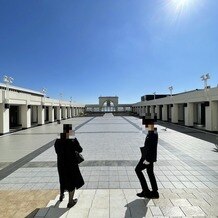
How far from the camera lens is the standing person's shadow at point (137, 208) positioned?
418cm

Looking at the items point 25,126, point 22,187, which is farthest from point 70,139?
point 25,126

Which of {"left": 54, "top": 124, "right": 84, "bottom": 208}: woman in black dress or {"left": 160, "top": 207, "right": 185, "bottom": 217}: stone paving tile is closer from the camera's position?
{"left": 160, "top": 207, "right": 185, "bottom": 217}: stone paving tile

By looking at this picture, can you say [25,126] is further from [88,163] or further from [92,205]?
[92,205]

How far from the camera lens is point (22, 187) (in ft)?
19.6

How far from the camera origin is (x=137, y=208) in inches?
175

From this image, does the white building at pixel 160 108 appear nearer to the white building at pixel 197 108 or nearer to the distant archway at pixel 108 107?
the white building at pixel 197 108

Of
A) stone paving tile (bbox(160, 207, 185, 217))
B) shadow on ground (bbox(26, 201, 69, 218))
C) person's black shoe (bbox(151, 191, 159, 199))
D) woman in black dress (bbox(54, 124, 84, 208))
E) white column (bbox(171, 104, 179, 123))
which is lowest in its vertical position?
shadow on ground (bbox(26, 201, 69, 218))

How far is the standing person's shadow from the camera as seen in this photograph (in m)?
4.18

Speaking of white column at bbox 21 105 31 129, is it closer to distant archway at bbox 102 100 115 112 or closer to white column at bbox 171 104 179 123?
white column at bbox 171 104 179 123

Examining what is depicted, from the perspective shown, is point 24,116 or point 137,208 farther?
point 24,116

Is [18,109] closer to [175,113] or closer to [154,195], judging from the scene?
[175,113]

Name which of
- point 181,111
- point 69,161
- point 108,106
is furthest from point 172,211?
point 108,106

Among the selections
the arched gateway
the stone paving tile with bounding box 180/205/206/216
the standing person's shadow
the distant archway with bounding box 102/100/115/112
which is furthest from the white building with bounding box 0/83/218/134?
the distant archway with bounding box 102/100/115/112

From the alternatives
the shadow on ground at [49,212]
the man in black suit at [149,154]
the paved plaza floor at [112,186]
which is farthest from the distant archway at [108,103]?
the shadow on ground at [49,212]
